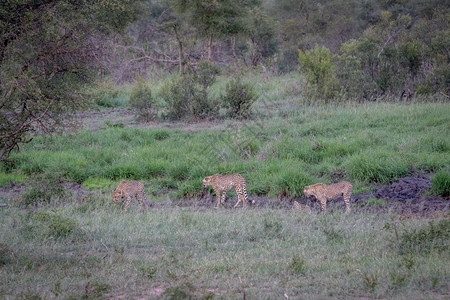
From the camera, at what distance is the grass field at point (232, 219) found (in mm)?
6668

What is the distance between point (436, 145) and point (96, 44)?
9.18m

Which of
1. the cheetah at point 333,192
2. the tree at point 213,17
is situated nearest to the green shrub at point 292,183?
the cheetah at point 333,192

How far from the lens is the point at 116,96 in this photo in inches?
1003

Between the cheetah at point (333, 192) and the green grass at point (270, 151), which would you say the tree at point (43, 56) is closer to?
the green grass at point (270, 151)

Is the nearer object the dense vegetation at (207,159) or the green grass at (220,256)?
the green grass at (220,256)

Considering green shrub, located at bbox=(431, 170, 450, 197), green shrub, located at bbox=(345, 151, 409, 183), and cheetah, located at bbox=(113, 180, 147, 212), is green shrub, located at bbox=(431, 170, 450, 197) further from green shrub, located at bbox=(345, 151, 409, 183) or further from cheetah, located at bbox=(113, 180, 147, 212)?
Result: cheetah, located at bbox=(113, 180, 147, 212)

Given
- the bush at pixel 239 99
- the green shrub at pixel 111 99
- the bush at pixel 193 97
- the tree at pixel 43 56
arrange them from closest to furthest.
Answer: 1. the tree at pixel 43 56
2. the bush at pixel 239 99
3. the bush at pixel 193 97
4. the green shrub at pixel 111 99

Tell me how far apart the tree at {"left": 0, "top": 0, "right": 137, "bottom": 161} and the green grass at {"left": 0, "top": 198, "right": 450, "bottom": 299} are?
181 cm

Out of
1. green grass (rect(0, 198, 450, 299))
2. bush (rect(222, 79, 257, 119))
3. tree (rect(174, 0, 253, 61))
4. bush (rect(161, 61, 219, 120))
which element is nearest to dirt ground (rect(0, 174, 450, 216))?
green grass (rect(0, 198, 450, 299))

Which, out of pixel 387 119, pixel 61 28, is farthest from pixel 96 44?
pixel 387 119

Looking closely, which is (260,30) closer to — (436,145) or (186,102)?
(186,102)

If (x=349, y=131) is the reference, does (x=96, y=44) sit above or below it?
above

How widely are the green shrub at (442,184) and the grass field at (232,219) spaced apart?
1.2 inches

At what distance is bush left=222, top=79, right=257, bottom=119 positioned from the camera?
19.6 m
